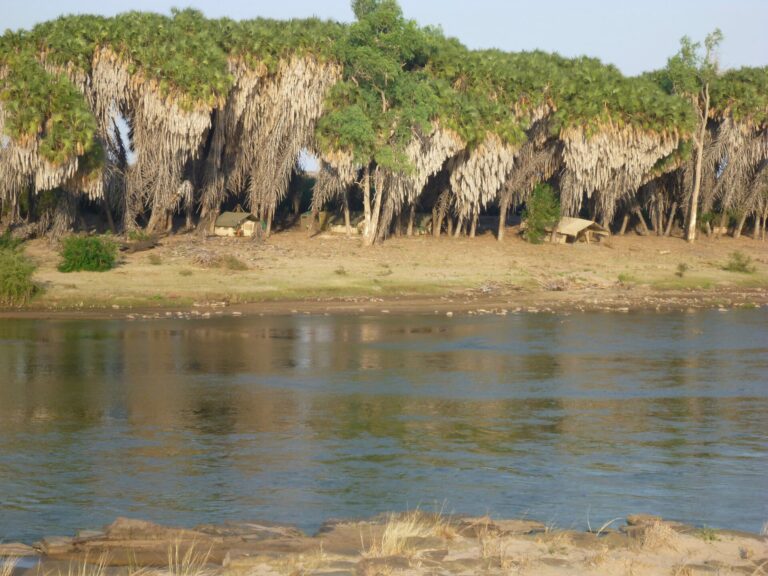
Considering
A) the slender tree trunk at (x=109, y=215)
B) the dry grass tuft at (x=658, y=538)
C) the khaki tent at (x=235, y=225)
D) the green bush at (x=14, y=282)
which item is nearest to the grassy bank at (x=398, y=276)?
the green bush at (x=14, y=282)

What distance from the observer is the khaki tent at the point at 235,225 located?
41769 mm

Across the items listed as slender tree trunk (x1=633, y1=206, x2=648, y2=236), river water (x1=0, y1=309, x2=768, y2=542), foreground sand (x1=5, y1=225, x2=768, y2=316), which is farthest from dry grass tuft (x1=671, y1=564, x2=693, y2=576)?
slender tree trunk (x1=633, y1=206, x2=648, y2=236)

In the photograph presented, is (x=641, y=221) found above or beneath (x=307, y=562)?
above

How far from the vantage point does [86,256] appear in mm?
32969

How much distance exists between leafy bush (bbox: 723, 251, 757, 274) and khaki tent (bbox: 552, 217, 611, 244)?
5187 mm

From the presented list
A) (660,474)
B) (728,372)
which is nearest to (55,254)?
(728,372)

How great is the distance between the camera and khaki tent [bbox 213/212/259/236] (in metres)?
41.8

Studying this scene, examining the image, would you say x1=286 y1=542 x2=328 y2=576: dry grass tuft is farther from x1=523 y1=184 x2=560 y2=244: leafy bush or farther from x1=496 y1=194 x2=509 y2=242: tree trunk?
x1=496 y1=194 x2=509 y2=242: tree trunk

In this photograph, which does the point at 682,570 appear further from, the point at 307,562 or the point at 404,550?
the point at 307,562

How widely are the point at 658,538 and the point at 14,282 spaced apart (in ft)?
75.6

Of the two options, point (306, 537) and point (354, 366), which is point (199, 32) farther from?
point (306, 537)

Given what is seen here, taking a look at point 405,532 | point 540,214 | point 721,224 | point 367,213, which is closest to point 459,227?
point 540,214

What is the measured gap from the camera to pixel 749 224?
5275cm

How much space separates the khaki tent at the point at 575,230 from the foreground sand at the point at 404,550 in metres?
33.6
